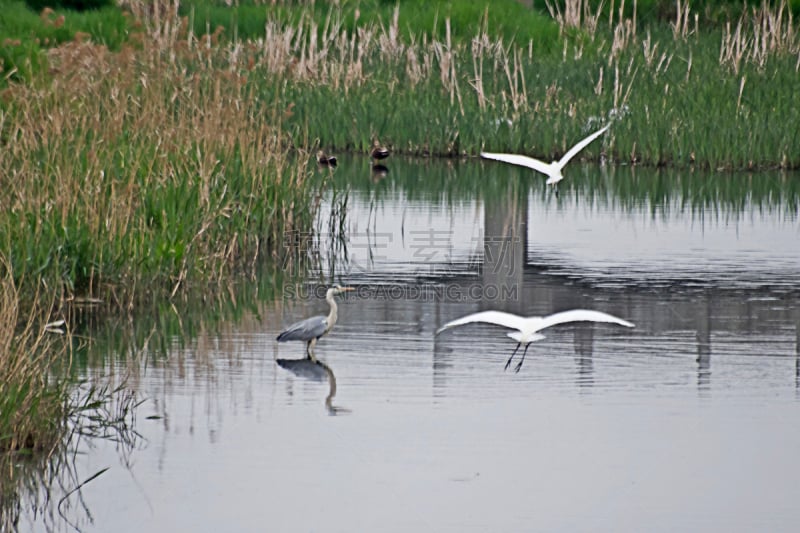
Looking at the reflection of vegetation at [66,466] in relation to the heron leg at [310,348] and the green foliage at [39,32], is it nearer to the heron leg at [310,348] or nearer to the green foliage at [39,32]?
the heron leg at [310,348]

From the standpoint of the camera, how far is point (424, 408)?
8.43m

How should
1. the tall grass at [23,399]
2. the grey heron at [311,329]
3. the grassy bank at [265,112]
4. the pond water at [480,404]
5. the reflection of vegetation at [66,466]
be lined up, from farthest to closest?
A: 1. the grassy bank at [265,112]
2. the grey heron at [311,329]
3. the tall grass at [23,399]
4. the pond water at [480,404]
5. the reflection of vegetation at [66,466]

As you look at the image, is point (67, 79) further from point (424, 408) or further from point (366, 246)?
point (424, 408)

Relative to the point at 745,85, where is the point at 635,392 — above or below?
below

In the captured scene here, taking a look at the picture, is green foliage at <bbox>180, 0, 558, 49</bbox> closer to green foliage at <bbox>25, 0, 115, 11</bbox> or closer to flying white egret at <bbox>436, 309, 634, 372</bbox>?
green foliage at <bbox>25, 0, 115, 11</bbox>

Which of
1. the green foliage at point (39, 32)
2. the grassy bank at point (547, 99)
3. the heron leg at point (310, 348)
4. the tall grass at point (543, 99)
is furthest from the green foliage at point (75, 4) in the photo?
the heron leg at point (310, 348)

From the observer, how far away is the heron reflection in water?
9.00 meters

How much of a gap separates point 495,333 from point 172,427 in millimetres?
3330

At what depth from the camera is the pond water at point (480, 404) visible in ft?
22.3

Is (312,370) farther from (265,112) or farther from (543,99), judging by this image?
(543,99)

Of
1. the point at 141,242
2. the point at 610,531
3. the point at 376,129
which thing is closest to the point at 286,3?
the point at 376,129

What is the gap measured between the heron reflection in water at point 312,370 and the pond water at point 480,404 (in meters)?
0.02

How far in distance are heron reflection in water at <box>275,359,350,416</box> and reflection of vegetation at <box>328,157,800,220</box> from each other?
898 cm

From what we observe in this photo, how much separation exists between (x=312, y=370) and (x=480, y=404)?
48.6 inches
